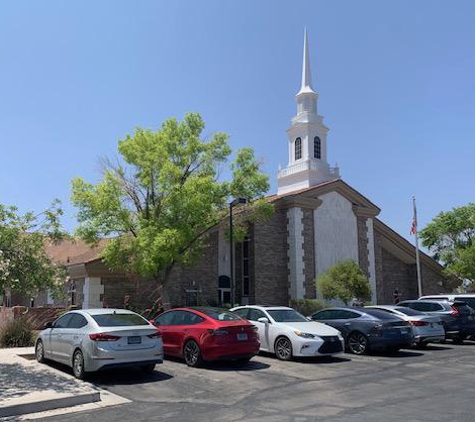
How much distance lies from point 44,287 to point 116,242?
10509 millimetres

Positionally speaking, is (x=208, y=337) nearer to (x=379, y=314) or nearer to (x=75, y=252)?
(x=379, y=314)

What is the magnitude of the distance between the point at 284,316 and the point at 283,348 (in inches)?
48.6

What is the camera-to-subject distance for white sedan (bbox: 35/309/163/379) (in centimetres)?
1075

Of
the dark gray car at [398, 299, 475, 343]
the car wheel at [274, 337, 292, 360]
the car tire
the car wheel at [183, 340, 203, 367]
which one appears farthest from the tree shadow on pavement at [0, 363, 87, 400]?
the dark gray car at [398, 299, 475, 343]

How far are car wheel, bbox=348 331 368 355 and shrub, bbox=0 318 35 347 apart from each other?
10.1m

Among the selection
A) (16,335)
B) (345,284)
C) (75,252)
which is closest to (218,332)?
(16,335)

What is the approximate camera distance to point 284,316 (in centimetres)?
1545

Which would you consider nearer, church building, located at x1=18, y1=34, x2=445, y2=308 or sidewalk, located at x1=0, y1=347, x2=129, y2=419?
sidewalk, located at x1=0, y1=347, x2=129, y2=419

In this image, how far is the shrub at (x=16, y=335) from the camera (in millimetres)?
16891

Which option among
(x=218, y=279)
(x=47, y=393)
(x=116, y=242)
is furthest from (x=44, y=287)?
(x=218, y=279)

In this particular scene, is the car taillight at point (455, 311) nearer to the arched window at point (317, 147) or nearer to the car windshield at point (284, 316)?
the car windshield at point (284, 316)

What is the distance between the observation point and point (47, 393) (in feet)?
31.1

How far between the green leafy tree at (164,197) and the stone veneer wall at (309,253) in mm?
6460

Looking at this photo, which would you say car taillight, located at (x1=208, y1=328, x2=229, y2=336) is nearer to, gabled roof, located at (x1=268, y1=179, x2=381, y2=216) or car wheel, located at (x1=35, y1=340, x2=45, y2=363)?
car wheel, located at (x1=35, y1=340, x2=45, y2=363)
